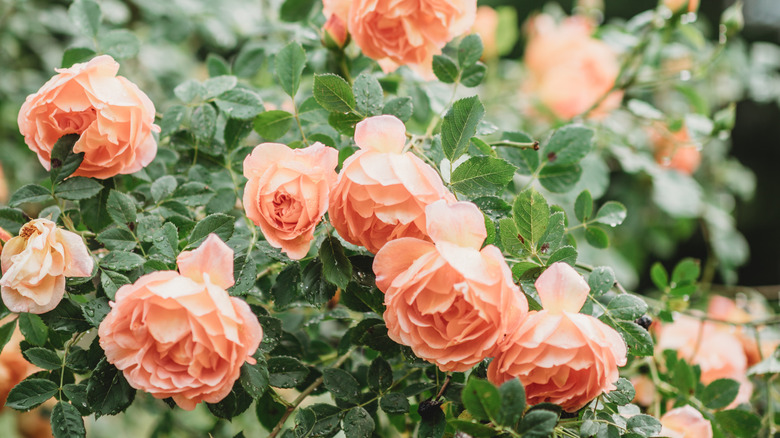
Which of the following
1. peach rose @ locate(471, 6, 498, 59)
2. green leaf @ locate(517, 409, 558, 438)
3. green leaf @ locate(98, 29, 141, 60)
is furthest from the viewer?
peach rose @ locate(471, 6, 498, 59)

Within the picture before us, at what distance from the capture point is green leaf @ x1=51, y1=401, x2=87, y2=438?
0.52m

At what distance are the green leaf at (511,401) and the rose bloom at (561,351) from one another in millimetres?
26

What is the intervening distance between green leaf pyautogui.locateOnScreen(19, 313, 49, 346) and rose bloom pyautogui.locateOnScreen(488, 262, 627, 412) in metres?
0.43

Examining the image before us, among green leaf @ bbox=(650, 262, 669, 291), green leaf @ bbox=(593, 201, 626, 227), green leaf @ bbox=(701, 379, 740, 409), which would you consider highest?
green leaf @ bbox=(593, 201, 626, 227)

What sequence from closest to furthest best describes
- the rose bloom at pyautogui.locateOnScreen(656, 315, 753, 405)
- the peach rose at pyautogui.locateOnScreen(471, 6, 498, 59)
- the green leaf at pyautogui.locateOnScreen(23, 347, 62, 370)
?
the green leaf at pyautogui.locateOnScreen(23, 347, 62, 370), the rose bloom at pyautogui.locateOnScreen(656, 315, 753, 405), the peach rose at pyautogui.locateOnScreen(471, 6, 498, 59)

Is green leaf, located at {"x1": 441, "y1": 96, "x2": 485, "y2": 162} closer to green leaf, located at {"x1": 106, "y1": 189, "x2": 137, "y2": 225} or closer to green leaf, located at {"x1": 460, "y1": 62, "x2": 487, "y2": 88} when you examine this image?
green leaf, located at {"x1": 460, "y1": 62, "x2": 487, "y2": 88}

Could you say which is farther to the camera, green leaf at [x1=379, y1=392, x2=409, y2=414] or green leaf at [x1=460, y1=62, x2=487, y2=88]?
green leaf at [x1=460, y1=62, x2=487, y2=88]

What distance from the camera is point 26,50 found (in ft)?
4.68

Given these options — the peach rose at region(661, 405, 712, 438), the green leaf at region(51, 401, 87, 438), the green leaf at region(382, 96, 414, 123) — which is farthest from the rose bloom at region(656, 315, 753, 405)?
the green leaf at region(51, 401, 87, 438)

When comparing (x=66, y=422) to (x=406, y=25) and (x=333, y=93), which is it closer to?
(x=333, y=93)

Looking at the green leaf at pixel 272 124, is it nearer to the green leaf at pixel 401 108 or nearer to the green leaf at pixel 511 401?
the green leaf at pixel 401 108

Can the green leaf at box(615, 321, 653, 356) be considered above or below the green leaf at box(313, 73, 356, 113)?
below

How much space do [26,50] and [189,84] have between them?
1.00 meters

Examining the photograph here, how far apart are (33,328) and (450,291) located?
0.40m
